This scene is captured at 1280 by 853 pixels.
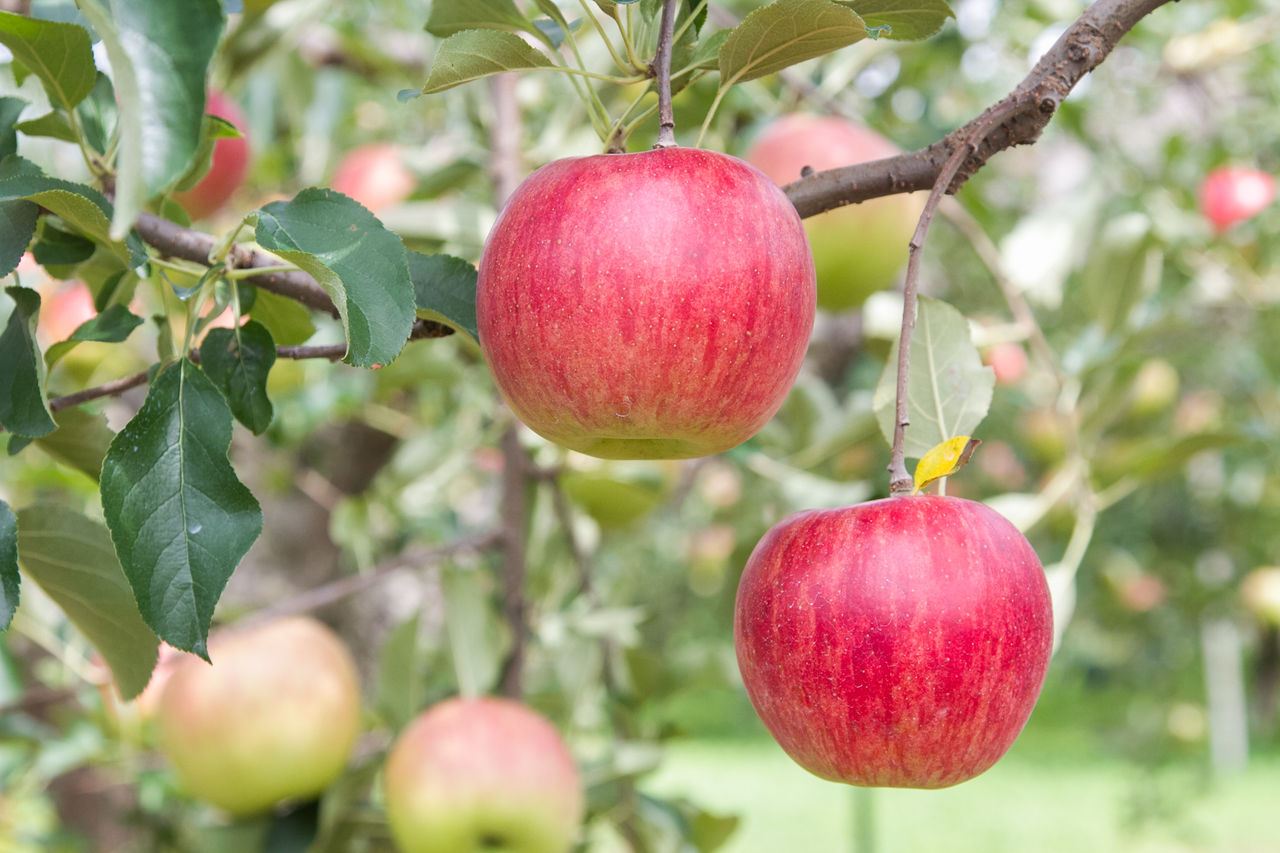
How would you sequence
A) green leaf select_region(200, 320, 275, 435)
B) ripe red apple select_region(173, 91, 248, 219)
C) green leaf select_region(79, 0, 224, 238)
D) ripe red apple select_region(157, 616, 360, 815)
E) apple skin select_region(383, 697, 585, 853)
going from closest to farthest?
green leaf select_region(79, 0, 224, 238)
green leaf select_region(200, 320, 275, 435)
apple skin select_region(383, 697, 585, 853)
ripe red apple select_region(157, 616, 360, 815)
ripe red apple select_region(173, 91, 248, 219)

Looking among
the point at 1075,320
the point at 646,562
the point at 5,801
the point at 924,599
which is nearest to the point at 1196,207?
the point at 1075,320

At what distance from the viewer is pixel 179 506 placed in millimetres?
446

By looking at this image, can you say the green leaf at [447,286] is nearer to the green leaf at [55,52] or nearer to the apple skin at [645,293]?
the apple skin at [645,293]

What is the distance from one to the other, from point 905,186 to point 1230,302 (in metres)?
1.62

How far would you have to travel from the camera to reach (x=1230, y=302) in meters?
1.84

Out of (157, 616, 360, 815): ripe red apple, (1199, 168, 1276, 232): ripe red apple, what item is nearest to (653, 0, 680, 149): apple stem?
(157, 616, 360, 815): ripe red apple

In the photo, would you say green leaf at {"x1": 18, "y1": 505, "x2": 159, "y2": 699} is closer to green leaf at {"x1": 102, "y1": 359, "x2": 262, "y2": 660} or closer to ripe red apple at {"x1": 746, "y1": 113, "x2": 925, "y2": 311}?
green leaf at {"x1": 102, "y1": 359, "x2": 262, "y2": 660}

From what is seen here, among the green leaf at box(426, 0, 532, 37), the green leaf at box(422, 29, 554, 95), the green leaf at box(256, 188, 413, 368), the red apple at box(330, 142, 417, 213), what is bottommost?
the red apple at box(330, 142, 417, 213)

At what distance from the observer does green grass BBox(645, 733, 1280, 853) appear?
2.85m

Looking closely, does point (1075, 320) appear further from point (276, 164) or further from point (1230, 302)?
point (276, 164)

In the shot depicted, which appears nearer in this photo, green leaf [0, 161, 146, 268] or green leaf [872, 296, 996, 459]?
green leaf [0, 161, 146, 268]

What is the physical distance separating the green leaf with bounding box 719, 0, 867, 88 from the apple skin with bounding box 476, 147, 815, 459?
5cm

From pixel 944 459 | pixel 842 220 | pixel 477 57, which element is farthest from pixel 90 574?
pixel 842 220

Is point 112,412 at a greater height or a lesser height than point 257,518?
lesser
